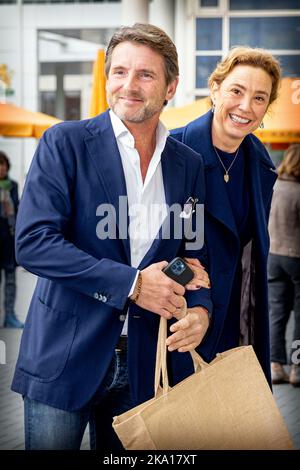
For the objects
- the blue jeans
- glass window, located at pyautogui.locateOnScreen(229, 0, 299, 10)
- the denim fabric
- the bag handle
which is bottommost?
the denim fabric

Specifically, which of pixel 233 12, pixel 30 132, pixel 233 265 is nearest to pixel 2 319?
pixel 30 132

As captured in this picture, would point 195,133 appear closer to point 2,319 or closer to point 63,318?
point 63,318

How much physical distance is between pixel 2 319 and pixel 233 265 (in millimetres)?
6048

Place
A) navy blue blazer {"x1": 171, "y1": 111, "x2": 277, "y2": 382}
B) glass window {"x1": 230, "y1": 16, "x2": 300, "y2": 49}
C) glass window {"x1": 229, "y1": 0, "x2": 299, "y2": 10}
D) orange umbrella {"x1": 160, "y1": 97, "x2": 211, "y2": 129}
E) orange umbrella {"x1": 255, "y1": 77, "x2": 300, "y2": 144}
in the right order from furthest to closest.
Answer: orange umbrella {"x1": 160, "y1": 97, "x2": 211, "y2": 129} < glass window {"x1": 230, "y1": 16, "x2": 300, "y2": 49} < orange umbrella {"x1": 255, "y1": 77, "x2": 300, "y2": 144} < glass window {"x1": 229, "y1": 0, "x2": 299, "y2": 10} < navy blue blazer {"x1": 171, "y1": 111, "x2": 277, "y2": 382}

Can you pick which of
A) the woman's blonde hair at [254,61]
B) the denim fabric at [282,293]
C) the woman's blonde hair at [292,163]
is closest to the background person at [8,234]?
the denim fabric at [282,293]

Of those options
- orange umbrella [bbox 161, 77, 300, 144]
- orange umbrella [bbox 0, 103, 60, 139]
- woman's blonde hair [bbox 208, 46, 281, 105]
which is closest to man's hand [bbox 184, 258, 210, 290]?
woman's blonde hair [bbox 208, 46, 281, 105]

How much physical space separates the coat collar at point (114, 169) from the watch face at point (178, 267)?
0.30 ft

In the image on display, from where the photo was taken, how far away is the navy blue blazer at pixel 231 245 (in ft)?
8.23

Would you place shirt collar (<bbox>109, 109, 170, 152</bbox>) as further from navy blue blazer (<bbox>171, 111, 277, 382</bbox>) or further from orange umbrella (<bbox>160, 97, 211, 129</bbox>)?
orange umbrella (<bbox>160, 97, 211, 129</bbox>)

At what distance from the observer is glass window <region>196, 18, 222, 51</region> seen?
31.5 ft

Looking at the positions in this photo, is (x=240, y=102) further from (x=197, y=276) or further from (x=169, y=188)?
(x=197, y=276)

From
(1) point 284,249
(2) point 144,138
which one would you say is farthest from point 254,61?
(1) point 284,249

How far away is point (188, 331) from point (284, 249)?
420 cm

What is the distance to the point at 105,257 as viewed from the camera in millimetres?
2104
